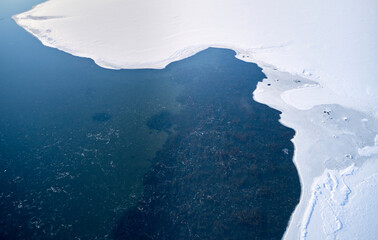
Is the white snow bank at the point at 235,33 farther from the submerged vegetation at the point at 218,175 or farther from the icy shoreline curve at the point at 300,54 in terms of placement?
the submerged vegetation at the point at 218,175

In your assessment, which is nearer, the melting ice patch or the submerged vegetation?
the melting ice patch

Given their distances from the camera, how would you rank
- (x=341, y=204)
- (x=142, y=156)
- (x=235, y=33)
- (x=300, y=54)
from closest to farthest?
(x=341, y=204)
(x=142, y=156)
(x=300, y=54)
(x=235, y=33)

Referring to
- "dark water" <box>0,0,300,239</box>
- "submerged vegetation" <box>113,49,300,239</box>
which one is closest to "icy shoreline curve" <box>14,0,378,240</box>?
"submerged vegetation" <box>113,49,300,239</box>

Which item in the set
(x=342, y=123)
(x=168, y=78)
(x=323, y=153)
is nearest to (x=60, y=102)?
(x=168, y=78)

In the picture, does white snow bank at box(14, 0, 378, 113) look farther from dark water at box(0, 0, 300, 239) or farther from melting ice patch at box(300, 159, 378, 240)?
melting ice patch at box(300, 159, 378, 240)

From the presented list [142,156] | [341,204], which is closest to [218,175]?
[142,156]

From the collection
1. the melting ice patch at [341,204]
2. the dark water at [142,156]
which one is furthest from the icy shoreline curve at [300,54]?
the dark water at [142,156]

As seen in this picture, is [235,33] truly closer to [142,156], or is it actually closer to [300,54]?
[300,54]
